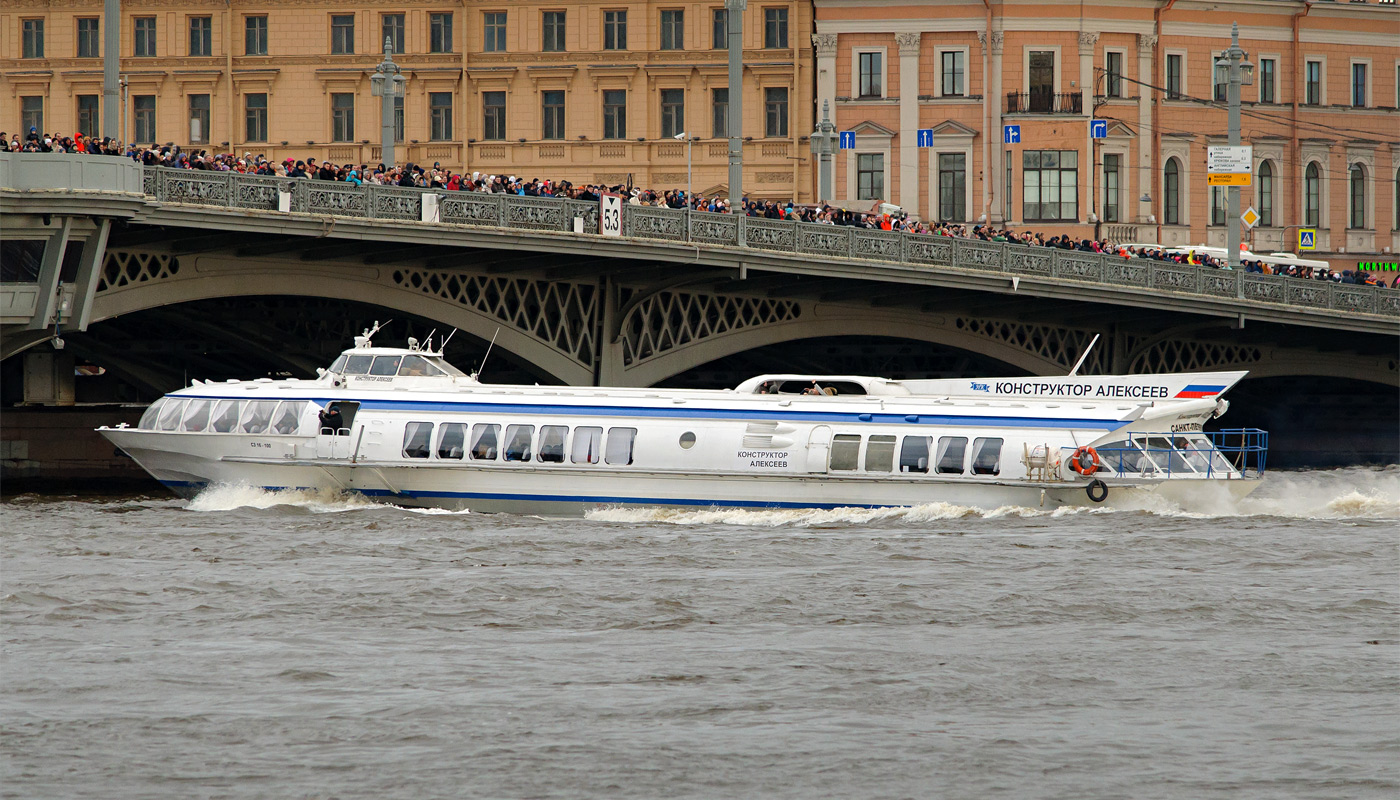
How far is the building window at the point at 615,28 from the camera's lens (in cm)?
7238

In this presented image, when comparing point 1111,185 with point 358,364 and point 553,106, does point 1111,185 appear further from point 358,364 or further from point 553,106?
point 358,364

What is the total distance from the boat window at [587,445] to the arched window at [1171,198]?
143 feet

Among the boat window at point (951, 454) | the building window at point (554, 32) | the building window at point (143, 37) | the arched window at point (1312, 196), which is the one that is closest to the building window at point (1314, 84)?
the arched window at point (1312, 196)

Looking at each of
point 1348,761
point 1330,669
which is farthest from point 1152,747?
point 1330,669

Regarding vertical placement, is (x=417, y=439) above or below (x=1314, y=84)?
below

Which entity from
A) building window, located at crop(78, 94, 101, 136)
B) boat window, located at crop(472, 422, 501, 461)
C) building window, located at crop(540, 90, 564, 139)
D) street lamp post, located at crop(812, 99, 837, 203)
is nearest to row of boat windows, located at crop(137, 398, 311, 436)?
boat window, located at crop(472, 422, 501, 461)

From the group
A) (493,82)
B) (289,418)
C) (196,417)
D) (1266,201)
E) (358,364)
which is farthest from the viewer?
(1266,201)

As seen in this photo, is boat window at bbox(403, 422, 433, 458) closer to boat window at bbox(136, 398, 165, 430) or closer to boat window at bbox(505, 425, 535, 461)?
boat window at bbox(505, 425, 535, 461)

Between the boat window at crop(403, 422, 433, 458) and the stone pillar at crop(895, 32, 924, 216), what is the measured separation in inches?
1548

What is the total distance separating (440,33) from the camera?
2862 inches

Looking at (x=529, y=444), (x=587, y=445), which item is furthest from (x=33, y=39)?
(x=587, y=445)

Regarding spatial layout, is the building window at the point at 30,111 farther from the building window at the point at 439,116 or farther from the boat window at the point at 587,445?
the boat window at the point at 587,445

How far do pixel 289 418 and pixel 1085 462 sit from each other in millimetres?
14062

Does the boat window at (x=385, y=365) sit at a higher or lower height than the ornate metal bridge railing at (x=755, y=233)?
lower
